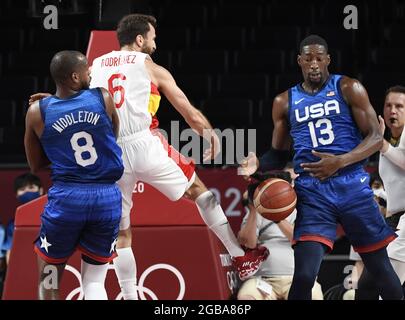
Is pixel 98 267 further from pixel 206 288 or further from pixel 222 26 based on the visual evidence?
pixel 222 26

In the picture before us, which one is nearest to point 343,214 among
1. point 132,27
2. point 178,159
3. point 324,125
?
point 324,125

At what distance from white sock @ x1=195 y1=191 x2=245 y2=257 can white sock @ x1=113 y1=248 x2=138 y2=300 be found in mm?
547

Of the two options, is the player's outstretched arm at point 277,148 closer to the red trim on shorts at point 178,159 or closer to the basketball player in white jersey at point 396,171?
the red trim on shorts at point 178,159

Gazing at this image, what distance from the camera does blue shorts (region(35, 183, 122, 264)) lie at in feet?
19.4

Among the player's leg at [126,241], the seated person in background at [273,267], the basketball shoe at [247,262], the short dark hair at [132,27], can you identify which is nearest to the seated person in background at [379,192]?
the seated person in background at [273,267]

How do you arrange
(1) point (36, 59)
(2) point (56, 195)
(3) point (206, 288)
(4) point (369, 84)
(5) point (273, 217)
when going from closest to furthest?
(2) point (56, 195) → (5) point (273, 217) → (3) point (206, 288) → (4) point (369, 84) → (1) point (36, 59)

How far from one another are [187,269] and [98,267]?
A: 1.19 m

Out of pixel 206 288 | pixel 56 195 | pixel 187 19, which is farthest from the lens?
pixel 187 19

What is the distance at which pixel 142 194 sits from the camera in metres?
7.32

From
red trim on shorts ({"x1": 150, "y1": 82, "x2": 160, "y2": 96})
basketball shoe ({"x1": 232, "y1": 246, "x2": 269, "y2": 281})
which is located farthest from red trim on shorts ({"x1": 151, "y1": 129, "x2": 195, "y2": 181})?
basketball shoe ({"x1": 232, "y1": 246, "x2": 269, "y2": 281})

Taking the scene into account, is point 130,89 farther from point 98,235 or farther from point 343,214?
point 343,214

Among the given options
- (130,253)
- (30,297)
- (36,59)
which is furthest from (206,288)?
(36,59)

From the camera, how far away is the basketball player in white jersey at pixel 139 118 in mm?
6590

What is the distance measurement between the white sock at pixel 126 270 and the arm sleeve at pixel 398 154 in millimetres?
1762
